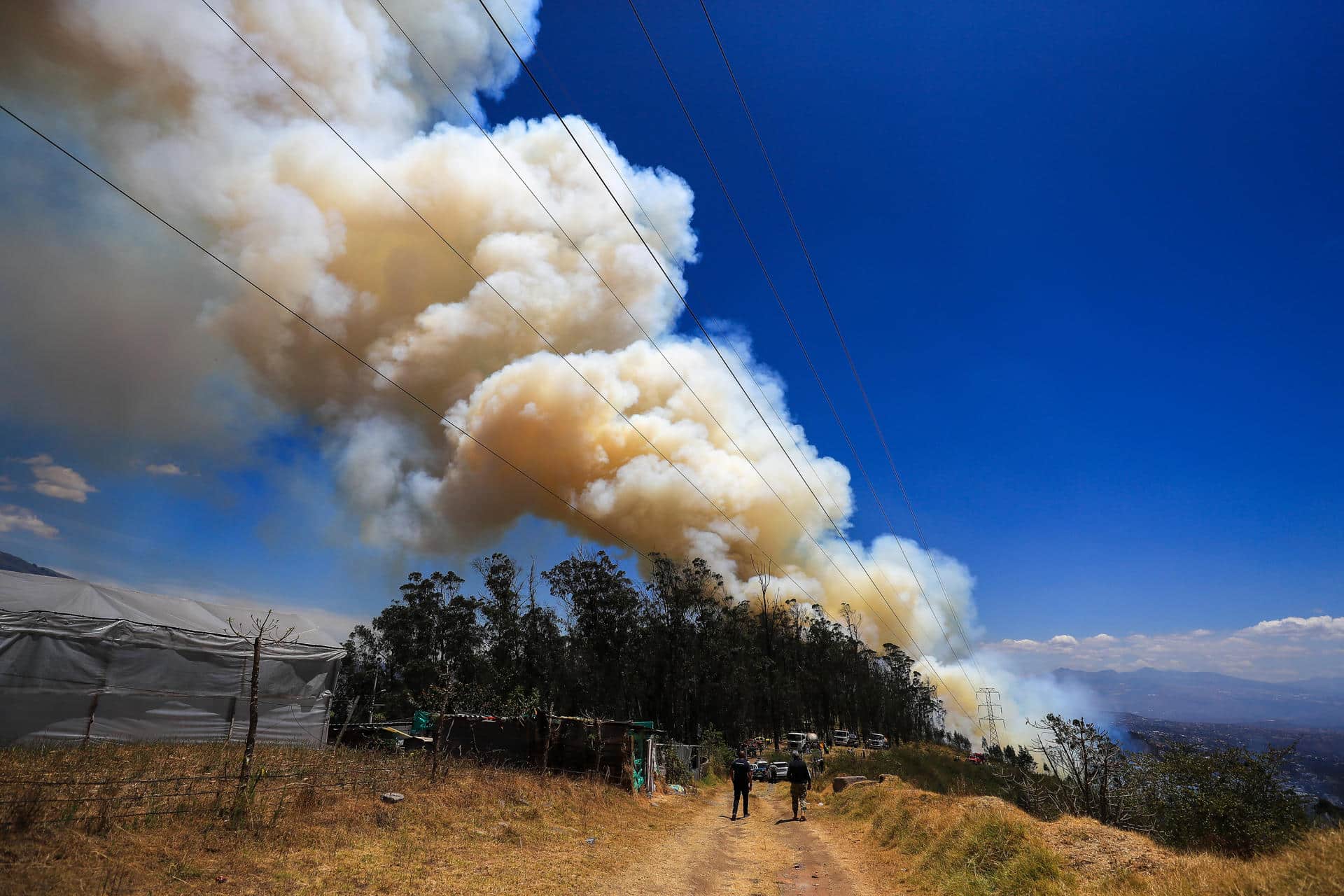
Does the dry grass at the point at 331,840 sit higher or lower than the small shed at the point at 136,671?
lower

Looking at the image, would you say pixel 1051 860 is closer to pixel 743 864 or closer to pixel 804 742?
pixel 743 864

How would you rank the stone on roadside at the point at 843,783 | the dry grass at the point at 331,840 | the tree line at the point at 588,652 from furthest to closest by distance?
1. the tree line at the point at 588,652
2. the stone on roadside at the point at 843,783
3. the dry grass at the point at 331,840

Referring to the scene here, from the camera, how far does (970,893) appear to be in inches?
393

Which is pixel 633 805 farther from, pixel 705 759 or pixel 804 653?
pixel 804 653

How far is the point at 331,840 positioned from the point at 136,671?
12866mm

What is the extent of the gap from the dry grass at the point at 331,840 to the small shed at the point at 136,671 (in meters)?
2.75

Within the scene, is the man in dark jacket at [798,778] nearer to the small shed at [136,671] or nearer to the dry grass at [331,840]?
the dry grass at [331,840]

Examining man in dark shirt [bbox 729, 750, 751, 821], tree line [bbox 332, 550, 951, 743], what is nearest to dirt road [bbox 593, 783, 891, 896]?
man in dark shirt [bbox 729, 750, 751, 821]

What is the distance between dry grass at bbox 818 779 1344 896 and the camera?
6.51 meters

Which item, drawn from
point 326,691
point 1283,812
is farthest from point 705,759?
point 1283,812

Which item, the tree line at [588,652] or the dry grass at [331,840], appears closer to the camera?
the dry grass at [331,840]

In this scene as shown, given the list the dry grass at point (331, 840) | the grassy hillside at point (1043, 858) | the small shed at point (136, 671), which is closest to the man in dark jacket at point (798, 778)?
the grassy hillside at point (1043, 858)

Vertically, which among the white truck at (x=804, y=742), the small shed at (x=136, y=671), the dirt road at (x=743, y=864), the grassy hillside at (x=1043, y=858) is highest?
the small shed at (x=136, y=671)

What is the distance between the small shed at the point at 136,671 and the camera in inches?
645
